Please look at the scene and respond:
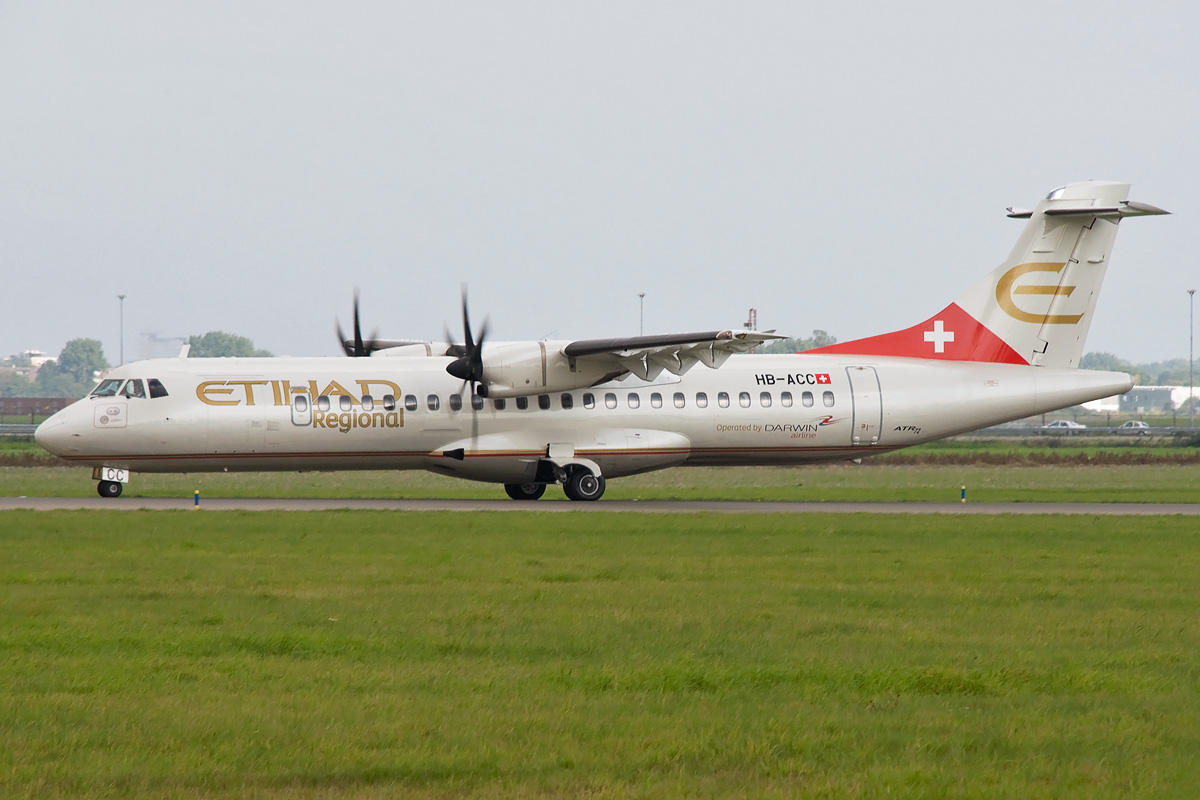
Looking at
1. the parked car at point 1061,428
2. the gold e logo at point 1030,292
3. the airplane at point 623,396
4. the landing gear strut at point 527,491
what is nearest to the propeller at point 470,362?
the airplane at point 623,396

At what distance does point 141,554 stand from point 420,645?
8.22m

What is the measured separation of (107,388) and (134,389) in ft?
2.13

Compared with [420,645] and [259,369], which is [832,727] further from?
[259,369]

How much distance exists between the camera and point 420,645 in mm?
10828

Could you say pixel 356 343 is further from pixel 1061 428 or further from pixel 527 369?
pixel 1061 428

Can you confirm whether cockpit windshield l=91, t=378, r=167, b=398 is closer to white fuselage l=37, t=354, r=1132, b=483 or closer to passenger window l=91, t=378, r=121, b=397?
passenger window l=91, t=378, r=121, b=397

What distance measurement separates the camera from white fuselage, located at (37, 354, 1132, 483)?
27.7 m

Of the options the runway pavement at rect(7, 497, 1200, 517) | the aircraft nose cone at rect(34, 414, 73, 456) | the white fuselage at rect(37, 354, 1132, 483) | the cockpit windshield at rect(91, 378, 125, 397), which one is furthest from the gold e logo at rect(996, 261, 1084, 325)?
the aircraft nose cone at rect(34, 414, 73, 456)

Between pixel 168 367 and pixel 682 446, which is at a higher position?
pixel 168 367

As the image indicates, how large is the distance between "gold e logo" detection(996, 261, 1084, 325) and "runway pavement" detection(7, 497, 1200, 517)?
4.56 m

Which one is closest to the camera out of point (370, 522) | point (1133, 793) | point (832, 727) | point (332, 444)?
point (1133, 793)

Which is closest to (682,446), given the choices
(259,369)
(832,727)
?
(259,369)

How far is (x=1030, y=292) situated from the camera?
30.8 meters

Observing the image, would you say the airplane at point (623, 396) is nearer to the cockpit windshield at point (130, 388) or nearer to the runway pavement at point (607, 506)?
the cockpit windshield at point (130, 388)
